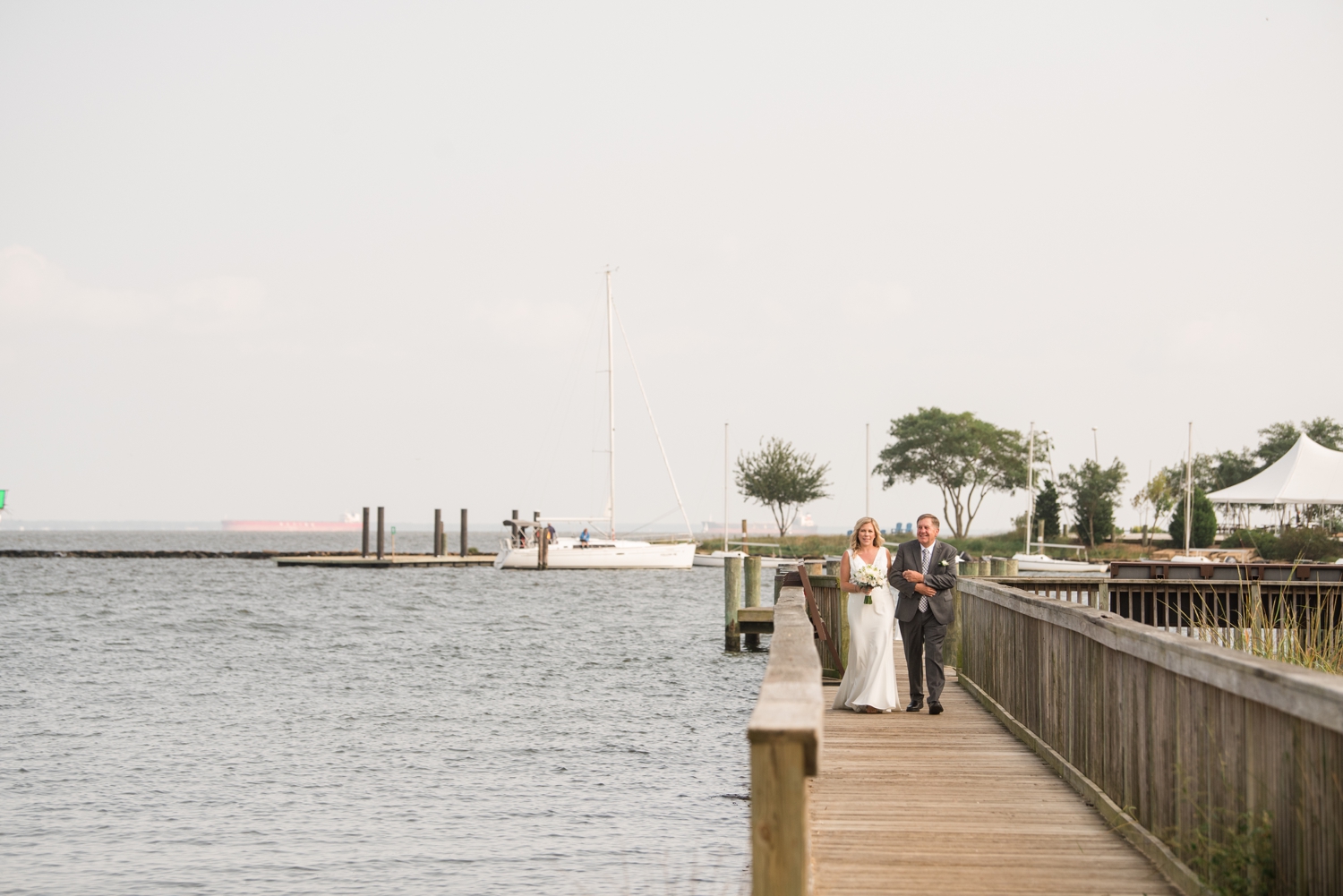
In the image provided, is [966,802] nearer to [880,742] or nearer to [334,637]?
[880,742]

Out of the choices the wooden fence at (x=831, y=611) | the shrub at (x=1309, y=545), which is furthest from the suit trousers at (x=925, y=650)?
the shrub at (x=1309, y=545)

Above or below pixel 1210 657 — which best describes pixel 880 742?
below

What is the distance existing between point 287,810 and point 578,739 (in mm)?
5397

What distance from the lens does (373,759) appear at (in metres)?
17.0

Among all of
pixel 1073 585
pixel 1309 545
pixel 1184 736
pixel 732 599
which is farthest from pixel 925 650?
pixel 1309 545

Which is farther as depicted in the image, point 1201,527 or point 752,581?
point 1201,527

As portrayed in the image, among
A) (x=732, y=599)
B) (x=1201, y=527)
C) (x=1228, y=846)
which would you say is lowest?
(x=732, y=599)

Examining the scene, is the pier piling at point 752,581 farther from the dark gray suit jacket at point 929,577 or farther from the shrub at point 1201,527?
the shrub at point 1201,527

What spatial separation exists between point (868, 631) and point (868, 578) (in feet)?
1.53

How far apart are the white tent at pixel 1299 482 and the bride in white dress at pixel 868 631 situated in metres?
55.4

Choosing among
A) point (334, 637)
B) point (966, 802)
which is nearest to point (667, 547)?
point (334, 637)

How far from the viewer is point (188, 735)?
63.0 ft

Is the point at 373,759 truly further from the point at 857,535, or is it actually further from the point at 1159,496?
the point at 1159,496

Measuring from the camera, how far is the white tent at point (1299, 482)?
2370 inches
